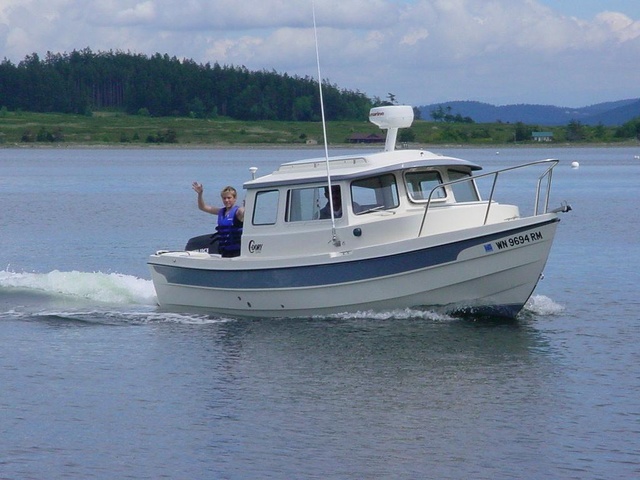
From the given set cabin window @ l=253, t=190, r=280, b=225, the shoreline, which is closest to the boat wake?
cabin window @ l=253, t=190, r=280, b=225

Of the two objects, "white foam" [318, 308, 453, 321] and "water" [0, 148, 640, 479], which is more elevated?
"white foam" [318, 308, 453, 321]

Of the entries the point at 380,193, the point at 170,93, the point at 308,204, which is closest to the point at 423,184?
the point at 380,193

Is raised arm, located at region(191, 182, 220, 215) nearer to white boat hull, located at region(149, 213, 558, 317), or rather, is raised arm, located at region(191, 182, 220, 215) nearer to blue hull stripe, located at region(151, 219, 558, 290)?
white boat hull, located at region(149, 213, 558, 317)

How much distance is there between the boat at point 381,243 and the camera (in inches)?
667

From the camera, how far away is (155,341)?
689 inches

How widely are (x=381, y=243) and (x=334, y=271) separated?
842mm

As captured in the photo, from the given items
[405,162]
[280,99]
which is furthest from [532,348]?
[280,99]

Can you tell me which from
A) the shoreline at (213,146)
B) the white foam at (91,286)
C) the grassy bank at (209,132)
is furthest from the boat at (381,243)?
the shoreline at (213,146)

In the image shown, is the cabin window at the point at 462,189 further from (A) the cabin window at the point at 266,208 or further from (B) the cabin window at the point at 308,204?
(A) the cabin window at the point at 266,208

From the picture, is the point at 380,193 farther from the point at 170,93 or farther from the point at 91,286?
the point at 170,93

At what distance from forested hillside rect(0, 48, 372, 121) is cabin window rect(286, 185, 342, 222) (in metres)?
160

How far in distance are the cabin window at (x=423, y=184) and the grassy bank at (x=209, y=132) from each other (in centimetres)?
12023

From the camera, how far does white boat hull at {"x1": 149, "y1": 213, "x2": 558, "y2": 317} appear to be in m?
16.8

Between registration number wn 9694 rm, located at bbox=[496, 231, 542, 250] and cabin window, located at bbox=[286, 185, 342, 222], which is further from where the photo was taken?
cabin window, located at bbox=[286, 185, 342, 222]
